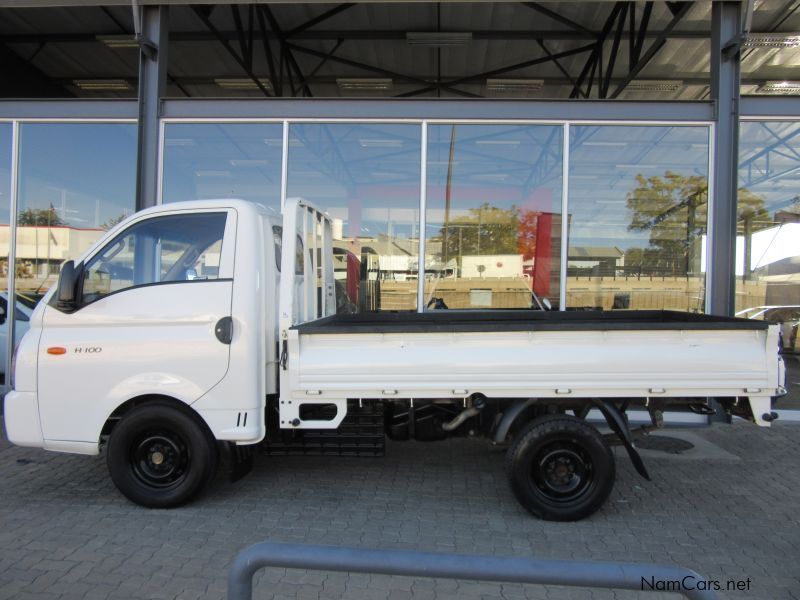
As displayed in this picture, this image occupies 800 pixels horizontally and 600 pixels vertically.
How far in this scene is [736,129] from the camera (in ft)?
22.6

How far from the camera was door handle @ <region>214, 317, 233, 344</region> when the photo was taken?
3988 millimetres

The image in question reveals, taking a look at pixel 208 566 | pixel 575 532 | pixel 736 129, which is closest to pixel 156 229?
pixel 208 566

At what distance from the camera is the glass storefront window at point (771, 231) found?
7.75 metres

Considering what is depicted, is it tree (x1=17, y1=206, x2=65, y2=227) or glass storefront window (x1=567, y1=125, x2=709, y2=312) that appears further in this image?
tree (x1=17, y1=206, x2=65, y2=227)

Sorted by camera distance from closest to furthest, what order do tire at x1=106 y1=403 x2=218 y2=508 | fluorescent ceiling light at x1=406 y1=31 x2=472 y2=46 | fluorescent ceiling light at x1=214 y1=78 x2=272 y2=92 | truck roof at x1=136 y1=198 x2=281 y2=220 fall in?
1. tire at x1=106 y1=403 x2=218 y2=508
2. truck roof at x1=136 y1=198 x2=281 y2=220
3. fluorescent ceiling light at x1=406 y1=31 x2=472 y2=46
4. fluorescent ceiling light at x1=214 y1=78 x2=272 y2=92

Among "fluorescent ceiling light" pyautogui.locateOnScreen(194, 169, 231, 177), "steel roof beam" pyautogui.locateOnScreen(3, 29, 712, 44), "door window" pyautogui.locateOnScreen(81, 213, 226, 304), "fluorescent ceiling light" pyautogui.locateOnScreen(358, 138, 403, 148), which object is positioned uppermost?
"steel roof beam" pyautogui.locateOnScreen(3, 29, 712, 44)

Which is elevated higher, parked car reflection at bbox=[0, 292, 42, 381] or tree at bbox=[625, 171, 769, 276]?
tree at bbox=[625, 171, 769, 276]

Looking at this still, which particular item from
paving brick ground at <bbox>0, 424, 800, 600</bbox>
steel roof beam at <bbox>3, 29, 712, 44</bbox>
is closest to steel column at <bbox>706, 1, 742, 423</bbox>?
paving brick ground at <bbox>0, 424, 800, 600</bbox>

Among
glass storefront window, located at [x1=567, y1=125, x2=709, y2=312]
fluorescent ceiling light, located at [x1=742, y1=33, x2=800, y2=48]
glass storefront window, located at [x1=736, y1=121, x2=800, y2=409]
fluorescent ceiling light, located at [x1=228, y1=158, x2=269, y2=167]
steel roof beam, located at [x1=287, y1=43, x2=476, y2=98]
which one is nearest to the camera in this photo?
glass storefront window, located at [x1=736, y1=121, x2=800, y2=409]

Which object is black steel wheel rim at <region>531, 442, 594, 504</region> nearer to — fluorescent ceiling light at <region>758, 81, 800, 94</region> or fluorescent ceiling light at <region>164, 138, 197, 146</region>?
fluorescent ceiling light at <region>164, 138, 197, 146</region>

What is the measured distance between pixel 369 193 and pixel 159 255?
16.4 ft

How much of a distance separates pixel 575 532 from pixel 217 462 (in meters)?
2.64

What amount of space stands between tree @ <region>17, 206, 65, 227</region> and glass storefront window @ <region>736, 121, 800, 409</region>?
1001cm

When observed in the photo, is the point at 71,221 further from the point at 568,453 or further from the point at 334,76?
the point at 568,453
